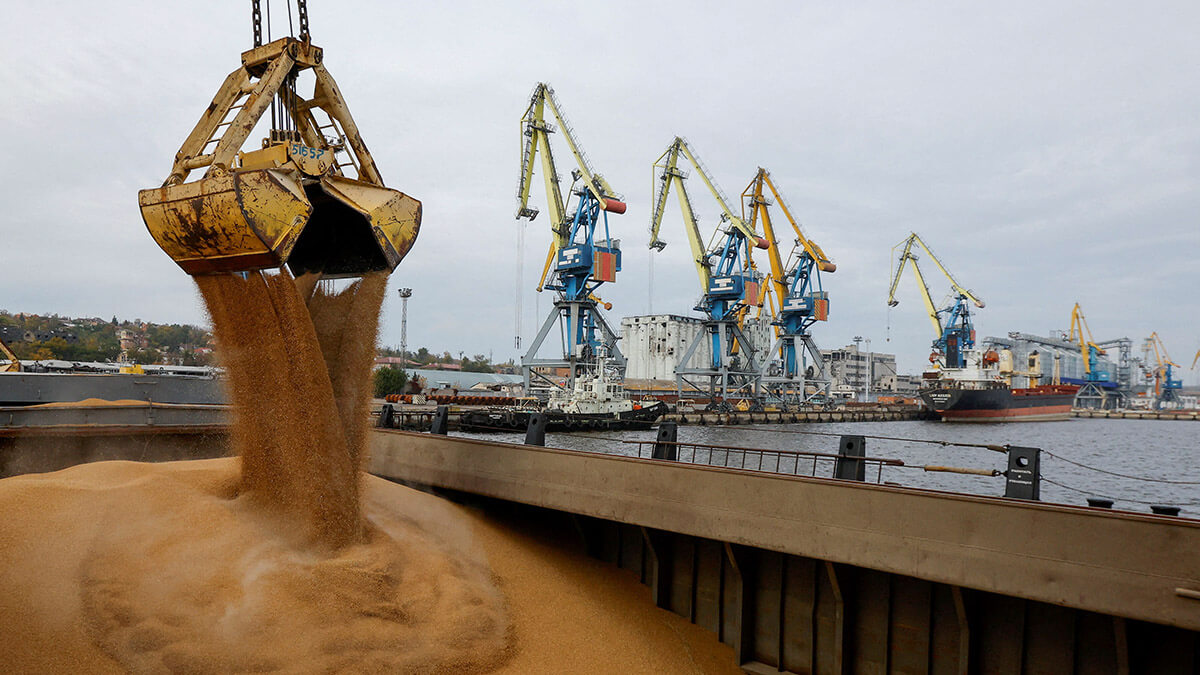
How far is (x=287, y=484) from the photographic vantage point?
27.1 feet

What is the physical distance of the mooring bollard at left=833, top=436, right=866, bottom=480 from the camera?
8.09m

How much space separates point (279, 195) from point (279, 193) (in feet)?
0.07

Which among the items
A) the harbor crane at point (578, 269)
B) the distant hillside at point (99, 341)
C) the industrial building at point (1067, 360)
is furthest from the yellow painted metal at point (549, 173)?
the industrial building at point (1067, 360)

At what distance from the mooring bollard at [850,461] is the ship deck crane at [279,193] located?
5.81 meters

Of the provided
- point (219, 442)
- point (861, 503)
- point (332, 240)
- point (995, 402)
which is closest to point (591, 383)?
point (219, 442)

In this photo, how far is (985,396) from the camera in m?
73.4

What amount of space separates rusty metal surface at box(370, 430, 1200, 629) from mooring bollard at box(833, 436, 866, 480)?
3.18ft

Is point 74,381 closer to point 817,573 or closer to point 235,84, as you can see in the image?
point 235,84

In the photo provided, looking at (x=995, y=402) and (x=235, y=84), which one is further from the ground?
A: (x=235, y=84)

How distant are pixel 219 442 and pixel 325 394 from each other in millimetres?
7870

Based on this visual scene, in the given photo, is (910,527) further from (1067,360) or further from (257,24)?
(1067,360)

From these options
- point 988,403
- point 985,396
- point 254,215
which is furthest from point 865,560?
point 988,403

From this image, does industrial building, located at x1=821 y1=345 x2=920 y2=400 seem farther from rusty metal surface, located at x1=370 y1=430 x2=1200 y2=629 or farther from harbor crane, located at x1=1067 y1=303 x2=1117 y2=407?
rusty metal surface, located at x1=370 y1=430 x2=1200 y2=629

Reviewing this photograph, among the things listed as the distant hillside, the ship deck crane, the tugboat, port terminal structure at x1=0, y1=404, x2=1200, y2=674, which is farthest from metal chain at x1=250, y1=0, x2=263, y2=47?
the tugboat
